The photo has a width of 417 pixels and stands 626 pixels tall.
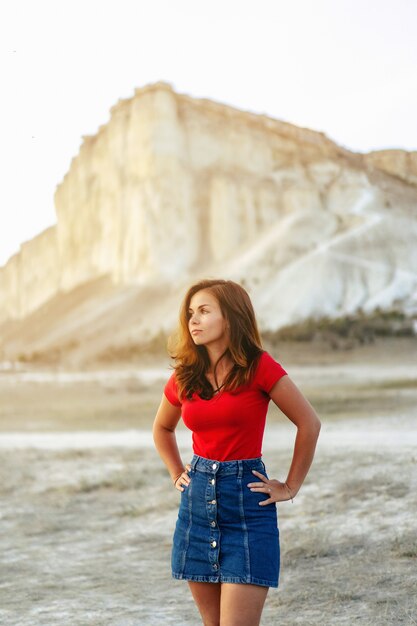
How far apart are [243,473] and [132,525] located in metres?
5.33

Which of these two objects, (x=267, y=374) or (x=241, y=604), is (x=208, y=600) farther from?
(x=267, y=374)

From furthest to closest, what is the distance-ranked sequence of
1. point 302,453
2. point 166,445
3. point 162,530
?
point 162,530 → point 166,445 → point 302,453

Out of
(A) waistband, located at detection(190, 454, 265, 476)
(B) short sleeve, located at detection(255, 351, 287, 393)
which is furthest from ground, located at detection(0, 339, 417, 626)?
(B) short sleeve, located at detection(255, 351, 287, 393)

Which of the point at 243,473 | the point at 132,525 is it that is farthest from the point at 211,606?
the point at 132,525

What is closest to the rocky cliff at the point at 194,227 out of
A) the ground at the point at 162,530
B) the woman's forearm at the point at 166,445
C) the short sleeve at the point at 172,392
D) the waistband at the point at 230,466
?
the ground at the point at 162,530

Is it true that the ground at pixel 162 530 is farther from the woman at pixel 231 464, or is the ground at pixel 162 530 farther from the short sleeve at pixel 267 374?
the short sleeve at pixel 267 374

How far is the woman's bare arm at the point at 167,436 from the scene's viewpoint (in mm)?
3051

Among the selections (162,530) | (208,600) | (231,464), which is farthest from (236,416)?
(162,530)

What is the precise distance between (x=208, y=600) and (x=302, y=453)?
543 millimetres

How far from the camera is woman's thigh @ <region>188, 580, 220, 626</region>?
2873 millimetres

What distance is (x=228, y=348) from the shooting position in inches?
114

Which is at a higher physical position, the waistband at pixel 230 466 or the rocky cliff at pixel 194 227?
the rocky cliff at pixel 194 227

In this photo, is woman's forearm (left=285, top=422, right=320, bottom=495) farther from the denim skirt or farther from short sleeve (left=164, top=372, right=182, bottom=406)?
short sleeve (left=164, top=372, right=182, bottom=406)

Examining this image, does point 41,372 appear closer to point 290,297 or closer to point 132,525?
point 290,297
